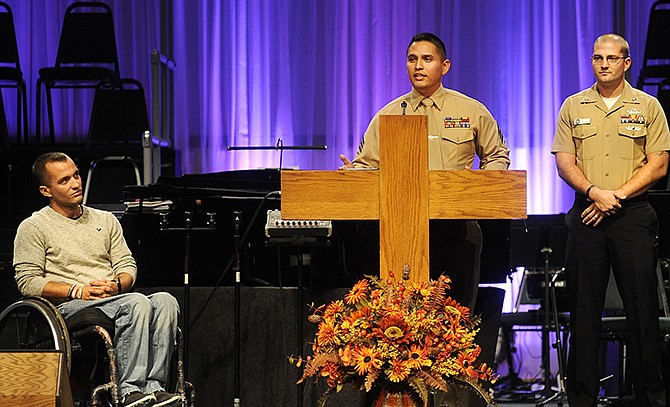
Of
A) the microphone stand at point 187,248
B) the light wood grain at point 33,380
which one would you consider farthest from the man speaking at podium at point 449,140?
the light wood grain at point 33,380

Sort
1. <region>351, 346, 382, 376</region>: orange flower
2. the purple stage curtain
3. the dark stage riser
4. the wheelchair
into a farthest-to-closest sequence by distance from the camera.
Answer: the purple stage curtain, the dark stage riser, the wheelchair, <region>351, 346, 382, 376</region>: orange flower

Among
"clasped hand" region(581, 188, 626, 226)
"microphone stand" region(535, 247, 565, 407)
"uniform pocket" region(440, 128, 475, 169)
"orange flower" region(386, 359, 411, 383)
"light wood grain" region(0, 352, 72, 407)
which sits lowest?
"microphone stand" region(535, 247, 565, 407)

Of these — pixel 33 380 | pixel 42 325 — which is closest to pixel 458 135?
pixel 42 325

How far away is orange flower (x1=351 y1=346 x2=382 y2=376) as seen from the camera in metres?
2.96

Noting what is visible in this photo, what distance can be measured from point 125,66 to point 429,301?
17.5 feet

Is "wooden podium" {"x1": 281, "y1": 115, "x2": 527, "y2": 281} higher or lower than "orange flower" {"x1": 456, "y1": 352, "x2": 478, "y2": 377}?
higher

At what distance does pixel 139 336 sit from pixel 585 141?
7.07ft

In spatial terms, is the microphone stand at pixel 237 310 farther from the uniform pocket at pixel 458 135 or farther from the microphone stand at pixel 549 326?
the microphone stand at pixel 549 326

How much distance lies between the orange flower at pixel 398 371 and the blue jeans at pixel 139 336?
5.63 feet

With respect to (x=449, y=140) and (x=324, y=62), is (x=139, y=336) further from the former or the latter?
(x=324, y=62)

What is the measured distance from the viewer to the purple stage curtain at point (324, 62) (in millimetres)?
7727

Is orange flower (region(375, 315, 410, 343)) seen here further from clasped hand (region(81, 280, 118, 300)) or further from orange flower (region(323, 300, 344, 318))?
clasped hand (region(81, 280, 118, 300))

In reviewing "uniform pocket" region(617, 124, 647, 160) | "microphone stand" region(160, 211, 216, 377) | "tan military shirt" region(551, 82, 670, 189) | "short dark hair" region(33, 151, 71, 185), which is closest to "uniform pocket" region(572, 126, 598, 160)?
"tan military shirt" region(551, 82, 670, 189)

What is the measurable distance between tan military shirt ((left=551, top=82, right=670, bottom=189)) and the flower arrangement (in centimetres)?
196
